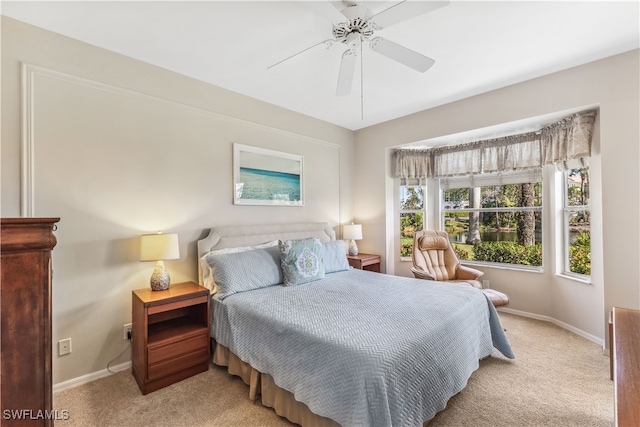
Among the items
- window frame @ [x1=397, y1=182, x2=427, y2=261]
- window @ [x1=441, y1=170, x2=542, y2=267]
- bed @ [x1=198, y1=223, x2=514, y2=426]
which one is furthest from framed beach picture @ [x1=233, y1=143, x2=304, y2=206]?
window @ [x1=441, y1=170, x2=542, y2=267]

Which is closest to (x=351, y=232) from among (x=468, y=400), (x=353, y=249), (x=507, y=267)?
(x=353, y=249)

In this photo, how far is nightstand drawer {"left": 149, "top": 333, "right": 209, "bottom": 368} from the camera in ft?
7.15

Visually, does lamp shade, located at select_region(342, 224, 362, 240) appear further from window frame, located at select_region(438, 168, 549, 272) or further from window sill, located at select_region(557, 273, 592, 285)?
window sill, located at select_region(557, 273, 592, 285)

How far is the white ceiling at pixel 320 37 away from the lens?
2.02 m

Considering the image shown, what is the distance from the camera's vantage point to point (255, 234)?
10.9ft

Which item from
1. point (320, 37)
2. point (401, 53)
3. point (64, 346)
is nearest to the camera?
point (401, 53)

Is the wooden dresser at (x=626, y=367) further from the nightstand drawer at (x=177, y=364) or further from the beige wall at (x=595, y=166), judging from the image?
the nightstand drawer at (x=177, y=364)

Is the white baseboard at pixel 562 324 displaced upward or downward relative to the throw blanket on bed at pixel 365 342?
downward

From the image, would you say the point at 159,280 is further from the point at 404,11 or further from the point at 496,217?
the point at 496,217

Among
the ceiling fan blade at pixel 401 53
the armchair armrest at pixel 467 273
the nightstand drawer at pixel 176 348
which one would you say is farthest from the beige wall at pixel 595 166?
the nightstand drawer at pixel 176 348

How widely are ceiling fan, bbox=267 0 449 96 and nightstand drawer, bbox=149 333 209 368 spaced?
2496 mm

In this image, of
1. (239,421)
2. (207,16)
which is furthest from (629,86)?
(239,421)

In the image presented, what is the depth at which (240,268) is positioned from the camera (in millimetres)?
2615

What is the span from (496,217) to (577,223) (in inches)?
35.0
